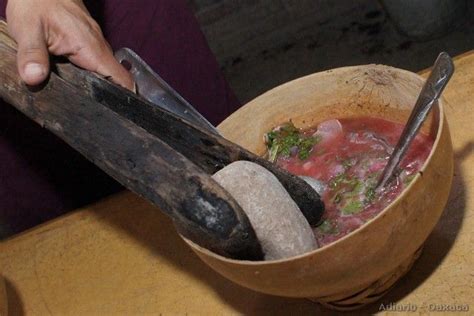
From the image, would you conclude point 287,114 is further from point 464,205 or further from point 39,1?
point 39,1

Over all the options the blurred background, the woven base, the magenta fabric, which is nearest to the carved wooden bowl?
the woven base

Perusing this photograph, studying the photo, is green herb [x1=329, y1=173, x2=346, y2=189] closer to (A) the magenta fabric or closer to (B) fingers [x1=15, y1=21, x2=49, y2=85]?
(B) fingers [x1=15, y1=21, x2=49, y2=85]

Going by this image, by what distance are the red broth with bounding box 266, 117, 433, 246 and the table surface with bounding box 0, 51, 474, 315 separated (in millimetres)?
110

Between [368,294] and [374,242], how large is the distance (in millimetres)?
115

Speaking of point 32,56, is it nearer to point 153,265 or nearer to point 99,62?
point 99,62

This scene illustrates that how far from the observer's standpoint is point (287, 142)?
2.78 feet

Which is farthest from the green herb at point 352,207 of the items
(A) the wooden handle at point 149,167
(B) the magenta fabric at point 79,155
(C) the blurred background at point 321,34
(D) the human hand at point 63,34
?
(C) the blurred background at point 321,34

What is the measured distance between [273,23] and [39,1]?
5.47 ft

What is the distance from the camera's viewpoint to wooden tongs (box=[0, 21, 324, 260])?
0.61 meters

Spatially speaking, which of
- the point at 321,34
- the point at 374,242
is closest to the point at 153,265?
the point at 374,242

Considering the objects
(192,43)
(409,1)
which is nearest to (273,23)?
(409,1)

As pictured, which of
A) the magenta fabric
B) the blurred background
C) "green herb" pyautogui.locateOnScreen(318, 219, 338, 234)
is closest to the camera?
"green herb" pyautogui.locateOnScreen(318, 219, 338, 234)

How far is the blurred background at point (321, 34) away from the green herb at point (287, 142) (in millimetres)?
1300

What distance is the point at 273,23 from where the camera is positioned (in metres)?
2.55
